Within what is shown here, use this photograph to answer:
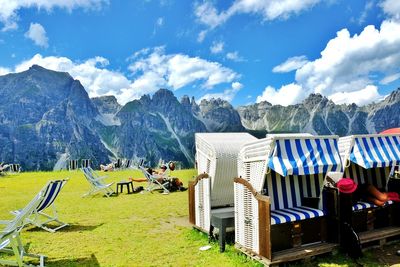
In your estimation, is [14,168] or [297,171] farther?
[14,168]

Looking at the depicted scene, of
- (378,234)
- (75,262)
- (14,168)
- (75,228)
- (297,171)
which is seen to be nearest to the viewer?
(297,171)

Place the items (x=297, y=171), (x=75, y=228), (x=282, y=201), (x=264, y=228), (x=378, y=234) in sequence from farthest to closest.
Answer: (x=75, y=228) < (x=378, y=234) < (x=282, y=201) < (x=297, y=171) < (x=264, y=228)

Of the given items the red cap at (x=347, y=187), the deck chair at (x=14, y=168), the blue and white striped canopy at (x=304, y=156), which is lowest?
the deck chair at (x=14, y=168)

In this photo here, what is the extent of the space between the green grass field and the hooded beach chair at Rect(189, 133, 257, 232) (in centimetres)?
58

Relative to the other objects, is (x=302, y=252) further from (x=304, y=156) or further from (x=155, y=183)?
(x=155, y=183)

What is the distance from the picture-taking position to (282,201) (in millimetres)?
6582

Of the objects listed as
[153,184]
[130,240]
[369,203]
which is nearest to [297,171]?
[369,203]

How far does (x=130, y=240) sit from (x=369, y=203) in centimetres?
520

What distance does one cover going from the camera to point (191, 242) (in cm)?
729

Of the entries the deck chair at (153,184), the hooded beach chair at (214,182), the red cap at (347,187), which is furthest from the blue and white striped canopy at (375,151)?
the deck chair at (153,184)

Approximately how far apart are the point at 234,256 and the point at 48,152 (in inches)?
7714

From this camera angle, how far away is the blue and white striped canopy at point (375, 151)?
21.9ft

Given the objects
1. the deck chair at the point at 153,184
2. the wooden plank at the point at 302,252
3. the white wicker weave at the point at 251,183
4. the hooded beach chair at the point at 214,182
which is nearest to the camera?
the wooden plank at the point at 302,252

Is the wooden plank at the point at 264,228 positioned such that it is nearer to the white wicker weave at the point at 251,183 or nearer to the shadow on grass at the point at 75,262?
the white wicker weave at the point at 251,183
